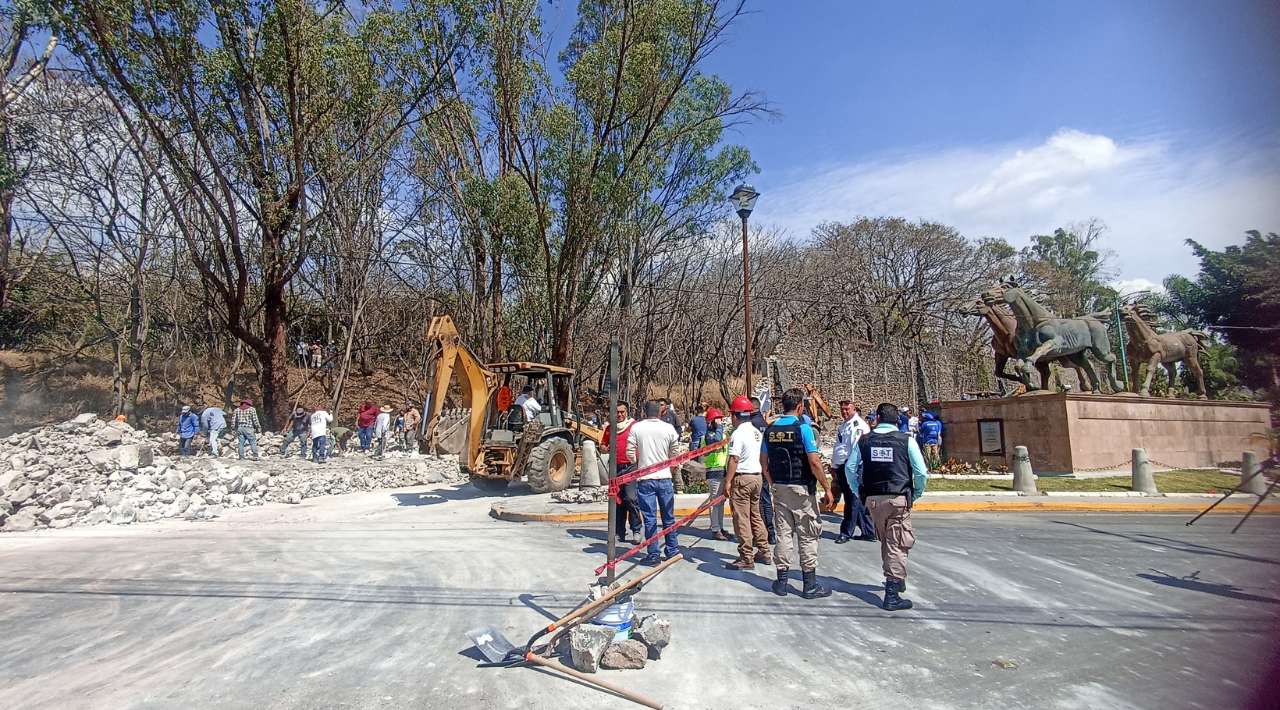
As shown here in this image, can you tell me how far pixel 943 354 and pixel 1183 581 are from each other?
24916 mm

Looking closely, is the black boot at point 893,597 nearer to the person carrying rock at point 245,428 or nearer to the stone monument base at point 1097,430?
the stone monument base at point 1097,430

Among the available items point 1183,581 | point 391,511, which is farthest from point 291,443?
point 1183,581

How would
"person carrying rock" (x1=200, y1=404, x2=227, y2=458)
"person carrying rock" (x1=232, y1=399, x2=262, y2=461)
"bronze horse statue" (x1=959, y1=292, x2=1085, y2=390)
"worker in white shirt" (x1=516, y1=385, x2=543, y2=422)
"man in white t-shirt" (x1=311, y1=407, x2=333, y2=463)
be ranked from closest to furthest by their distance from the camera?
"worker in white shirt" (x1=516, y1=385, x2=543, y2=422), "bronze horse statue" (x1=959, y1=292, x2=1085, y2=390), "person carrying rock" (x1=232, y1=399, x2=262, y2=461), "man in white t-shirt" (x1=311, y1=407, x2=333, y2=463), "person carrying rock" (x1=200, y1=404, x2=227, y2=458)


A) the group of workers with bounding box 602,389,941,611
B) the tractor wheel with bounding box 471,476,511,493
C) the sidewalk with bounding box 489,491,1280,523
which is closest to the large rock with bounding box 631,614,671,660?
the group of workers with bounding box 602,389,941,611

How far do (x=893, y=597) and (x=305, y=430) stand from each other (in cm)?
2247

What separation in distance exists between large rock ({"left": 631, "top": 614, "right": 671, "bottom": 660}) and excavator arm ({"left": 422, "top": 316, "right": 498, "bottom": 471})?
32.2 ft

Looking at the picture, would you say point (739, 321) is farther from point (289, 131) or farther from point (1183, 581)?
point (1183, 581)

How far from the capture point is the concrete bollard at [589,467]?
14523 millimetres

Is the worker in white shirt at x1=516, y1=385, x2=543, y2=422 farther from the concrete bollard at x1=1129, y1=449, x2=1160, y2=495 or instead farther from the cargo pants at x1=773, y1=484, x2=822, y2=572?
the concrete bollard at x1=1129, y1=449, x2=1160, y2=495

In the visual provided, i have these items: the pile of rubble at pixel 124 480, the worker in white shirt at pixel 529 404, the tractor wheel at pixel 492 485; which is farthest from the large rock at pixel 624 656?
the pile of rubble at pixel 124 480

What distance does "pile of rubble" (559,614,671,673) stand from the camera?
470 centimetres

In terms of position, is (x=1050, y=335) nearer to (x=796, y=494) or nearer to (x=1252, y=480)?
(x=1252, y=480)

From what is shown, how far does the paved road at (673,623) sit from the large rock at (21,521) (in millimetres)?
2560

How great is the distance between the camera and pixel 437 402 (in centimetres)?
1423
